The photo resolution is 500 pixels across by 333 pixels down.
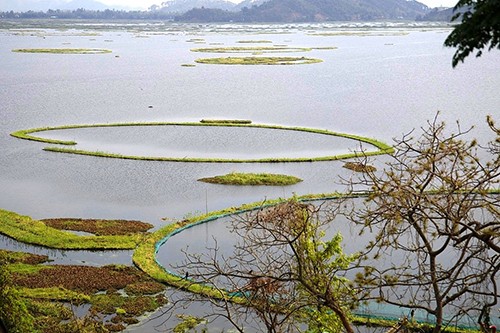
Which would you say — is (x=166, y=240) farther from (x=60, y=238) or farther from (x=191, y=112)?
(x=191, y=112)

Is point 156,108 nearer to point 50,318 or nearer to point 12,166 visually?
point 12,166

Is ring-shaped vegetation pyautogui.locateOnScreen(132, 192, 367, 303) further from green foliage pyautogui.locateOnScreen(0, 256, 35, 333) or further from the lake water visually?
green foliage pyautogui.locateOnScreen(0, 256, 35, 333)

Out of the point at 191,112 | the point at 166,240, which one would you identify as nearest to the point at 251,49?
the point at 191,112

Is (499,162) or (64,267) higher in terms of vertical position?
(499,162)

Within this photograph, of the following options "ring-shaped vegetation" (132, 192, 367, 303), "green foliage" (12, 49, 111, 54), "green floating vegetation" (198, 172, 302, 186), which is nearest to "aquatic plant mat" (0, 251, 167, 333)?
"ring-shaped vegetation" (132, 192, 367, 303)

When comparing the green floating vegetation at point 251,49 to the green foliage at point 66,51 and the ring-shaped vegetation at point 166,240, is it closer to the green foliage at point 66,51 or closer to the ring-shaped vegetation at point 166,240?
the green foliage at point 66,51

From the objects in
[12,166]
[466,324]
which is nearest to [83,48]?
[12,166]
